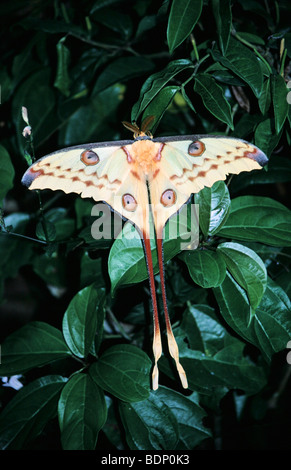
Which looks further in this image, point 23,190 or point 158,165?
point 23,190

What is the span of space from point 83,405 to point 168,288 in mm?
470

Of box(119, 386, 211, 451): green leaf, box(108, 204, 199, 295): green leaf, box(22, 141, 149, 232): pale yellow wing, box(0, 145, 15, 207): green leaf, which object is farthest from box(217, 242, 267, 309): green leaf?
box(0, 145, 15, 207): green leaf

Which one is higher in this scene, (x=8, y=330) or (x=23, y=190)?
Result: (x=23, y=190)

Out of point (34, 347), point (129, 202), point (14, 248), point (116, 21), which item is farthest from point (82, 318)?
point (116, 21)

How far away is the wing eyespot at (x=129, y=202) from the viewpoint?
1.08 meters

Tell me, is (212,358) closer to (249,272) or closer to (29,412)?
(249,272)

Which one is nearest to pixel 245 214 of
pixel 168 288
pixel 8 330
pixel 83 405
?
pixel 168 288

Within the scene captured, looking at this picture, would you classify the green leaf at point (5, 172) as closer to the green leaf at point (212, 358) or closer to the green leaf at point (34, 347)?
the green leaf at point (34, 347)

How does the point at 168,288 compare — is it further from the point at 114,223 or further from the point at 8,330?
the point at 8,330

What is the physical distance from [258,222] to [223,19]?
493 millimetres

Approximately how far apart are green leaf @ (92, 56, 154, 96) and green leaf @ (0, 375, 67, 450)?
938 mm

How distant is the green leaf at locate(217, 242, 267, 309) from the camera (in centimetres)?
103

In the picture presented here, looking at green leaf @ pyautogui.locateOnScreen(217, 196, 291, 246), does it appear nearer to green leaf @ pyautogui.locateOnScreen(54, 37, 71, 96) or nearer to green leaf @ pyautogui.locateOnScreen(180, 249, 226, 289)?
green leaf @ pyautogui.locateOnScreen(180, 249, 226, 289)
